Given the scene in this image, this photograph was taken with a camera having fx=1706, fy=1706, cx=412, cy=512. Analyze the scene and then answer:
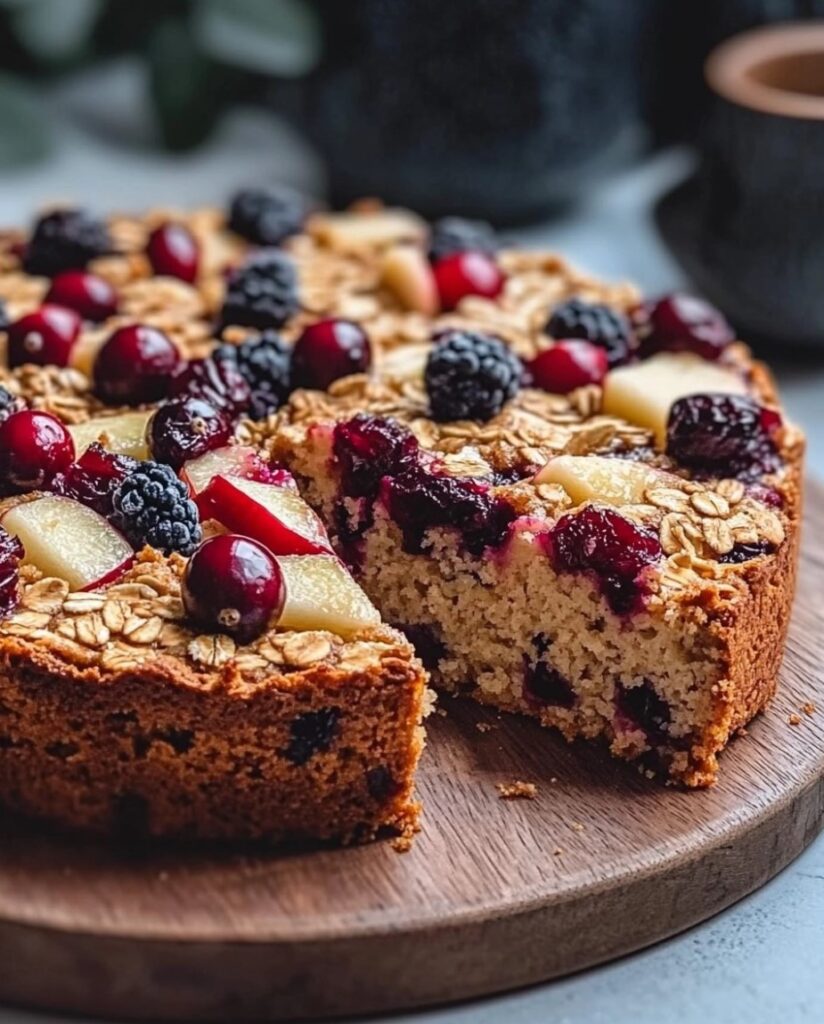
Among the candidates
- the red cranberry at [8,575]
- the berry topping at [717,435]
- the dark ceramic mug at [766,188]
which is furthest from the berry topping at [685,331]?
the red cranberry at [8,575]

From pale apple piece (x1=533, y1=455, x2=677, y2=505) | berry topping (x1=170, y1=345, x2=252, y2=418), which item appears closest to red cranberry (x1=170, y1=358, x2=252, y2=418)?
berry topping (x1=170, y1=345, x2=252, y2=418)

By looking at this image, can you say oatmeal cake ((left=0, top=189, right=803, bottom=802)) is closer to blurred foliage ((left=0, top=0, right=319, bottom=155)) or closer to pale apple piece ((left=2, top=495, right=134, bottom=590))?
pale apple piece ((left=2, top=495, right=134, bottom=590))

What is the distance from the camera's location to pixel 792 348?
5.62 metres

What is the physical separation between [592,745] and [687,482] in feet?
2.09

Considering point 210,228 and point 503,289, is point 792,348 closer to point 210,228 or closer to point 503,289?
point 503,289

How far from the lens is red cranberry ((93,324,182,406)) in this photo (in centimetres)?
414

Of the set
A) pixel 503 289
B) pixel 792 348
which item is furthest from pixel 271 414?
pixel 792 348

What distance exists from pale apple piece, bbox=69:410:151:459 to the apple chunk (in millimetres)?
291

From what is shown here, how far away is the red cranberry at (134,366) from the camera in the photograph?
4.14m

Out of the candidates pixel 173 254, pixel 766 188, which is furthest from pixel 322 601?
pixel 766 188

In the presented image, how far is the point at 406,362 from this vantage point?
436 centimetres

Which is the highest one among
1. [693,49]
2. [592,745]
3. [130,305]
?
[693,49]

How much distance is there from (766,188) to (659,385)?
129cm

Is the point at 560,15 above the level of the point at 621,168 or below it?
above
